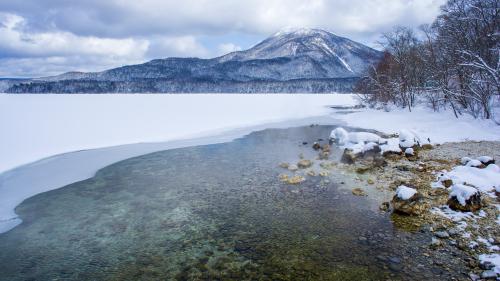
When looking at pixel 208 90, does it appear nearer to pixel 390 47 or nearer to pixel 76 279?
pixel 390 47

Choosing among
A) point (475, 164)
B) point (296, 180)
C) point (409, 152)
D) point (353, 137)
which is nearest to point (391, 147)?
point (409, 152)

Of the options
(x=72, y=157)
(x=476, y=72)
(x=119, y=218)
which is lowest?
(x=119, y=218)

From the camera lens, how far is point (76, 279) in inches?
234

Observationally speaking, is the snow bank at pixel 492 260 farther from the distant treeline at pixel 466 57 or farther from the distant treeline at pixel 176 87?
the distant treeline at pixel 176 87

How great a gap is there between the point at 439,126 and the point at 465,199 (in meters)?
15.8

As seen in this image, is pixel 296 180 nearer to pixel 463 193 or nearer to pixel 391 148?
pixel 463 193

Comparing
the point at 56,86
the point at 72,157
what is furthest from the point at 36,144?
the point at 56,86

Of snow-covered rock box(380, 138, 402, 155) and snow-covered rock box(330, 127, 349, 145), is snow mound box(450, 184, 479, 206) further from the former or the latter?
snow-covered rock box(330, 127, 349, 145)

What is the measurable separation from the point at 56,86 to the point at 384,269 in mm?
142879

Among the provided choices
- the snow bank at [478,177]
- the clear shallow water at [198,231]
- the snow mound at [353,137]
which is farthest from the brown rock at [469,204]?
the snow mound at [353,137]

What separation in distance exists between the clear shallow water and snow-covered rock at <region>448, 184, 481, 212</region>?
1.96 metres

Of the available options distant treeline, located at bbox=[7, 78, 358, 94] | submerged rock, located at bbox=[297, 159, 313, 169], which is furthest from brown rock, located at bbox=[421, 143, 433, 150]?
distant treeline, located at bbox=[7, 78, 358, 94]

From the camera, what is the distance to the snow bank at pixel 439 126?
18406 millimetres

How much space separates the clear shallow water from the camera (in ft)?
20.2
